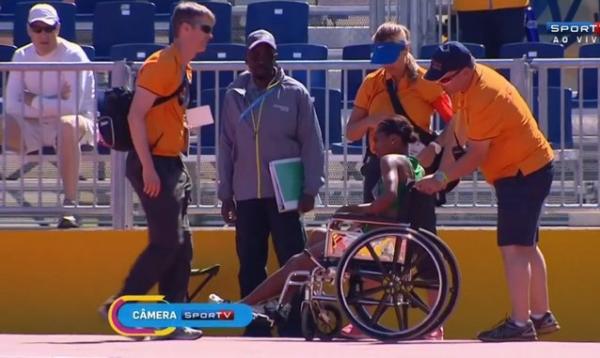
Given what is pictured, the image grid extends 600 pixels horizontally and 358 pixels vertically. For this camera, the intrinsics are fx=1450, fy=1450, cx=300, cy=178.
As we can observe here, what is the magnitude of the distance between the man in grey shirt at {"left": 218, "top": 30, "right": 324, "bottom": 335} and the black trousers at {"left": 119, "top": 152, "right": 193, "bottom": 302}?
568 mm

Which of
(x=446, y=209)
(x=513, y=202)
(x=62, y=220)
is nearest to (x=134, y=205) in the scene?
(x=62, y=220)

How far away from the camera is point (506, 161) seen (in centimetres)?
795

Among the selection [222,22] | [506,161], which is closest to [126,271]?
[506,161]

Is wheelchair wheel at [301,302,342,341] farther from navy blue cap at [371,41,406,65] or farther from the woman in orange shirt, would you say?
navy blue cap at [371,41,406,65]

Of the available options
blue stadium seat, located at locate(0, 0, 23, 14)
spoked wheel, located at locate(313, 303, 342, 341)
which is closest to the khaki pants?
spoked wheel, located at locate(313, 303, 342, 341)

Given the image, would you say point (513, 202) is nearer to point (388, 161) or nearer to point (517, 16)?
point (388, 161)

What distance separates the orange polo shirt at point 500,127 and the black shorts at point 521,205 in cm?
5

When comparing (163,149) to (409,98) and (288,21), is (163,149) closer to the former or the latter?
(409,98)

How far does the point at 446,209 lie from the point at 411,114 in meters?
1.02

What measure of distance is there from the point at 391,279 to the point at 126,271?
237 cm

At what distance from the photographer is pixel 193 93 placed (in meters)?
9.37

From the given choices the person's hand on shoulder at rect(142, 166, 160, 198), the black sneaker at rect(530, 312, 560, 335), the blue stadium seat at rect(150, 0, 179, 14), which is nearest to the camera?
the person's hand on shoulder at rect(142, 166, 160, 198)

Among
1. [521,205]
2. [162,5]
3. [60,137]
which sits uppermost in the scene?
[162,5]

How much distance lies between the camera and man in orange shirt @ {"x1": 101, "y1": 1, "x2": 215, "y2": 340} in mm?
8047
